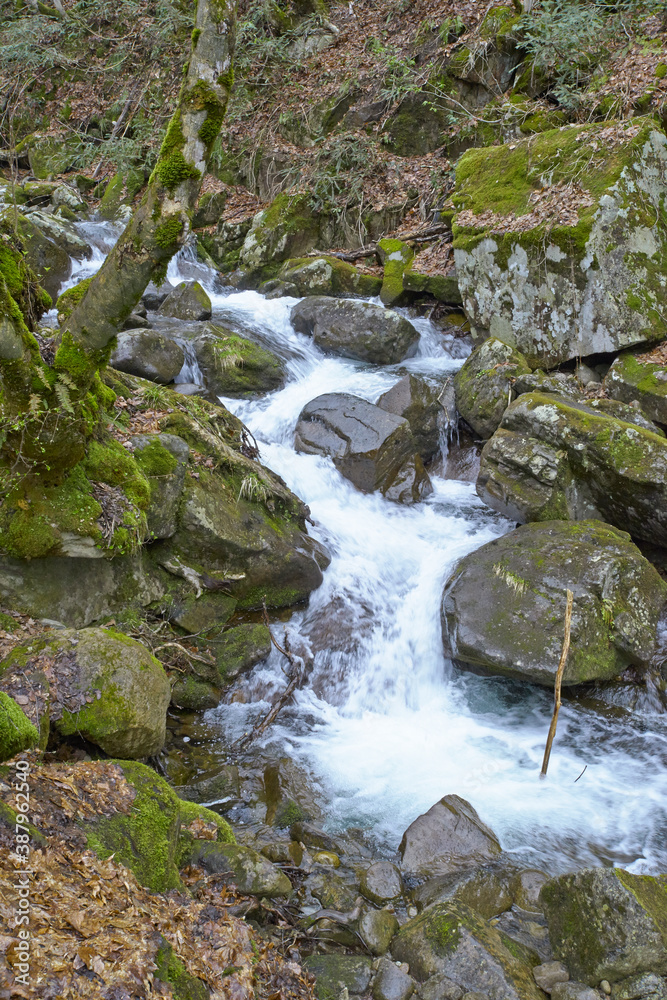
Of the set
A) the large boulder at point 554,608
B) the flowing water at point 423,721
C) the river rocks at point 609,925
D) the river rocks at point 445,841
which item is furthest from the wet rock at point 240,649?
the river rocks at point 609,925

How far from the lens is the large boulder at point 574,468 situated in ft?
23.2

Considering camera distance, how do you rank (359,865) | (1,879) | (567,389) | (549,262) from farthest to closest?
(549,262), (567,389), (359,865), (1,879)

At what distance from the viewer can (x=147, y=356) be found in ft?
28.8

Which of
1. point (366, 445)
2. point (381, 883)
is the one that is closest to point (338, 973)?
point (381, 883)

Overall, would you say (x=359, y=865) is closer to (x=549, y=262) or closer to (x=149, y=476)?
(x=149, y=476)

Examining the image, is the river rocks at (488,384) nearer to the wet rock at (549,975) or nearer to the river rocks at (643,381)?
the river rocks at (643,381)

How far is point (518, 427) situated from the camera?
802 centimetres

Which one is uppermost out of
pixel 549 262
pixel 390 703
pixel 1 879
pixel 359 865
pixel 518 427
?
pixel 549 262

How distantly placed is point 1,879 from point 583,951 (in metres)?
3.14

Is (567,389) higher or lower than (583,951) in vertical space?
higher

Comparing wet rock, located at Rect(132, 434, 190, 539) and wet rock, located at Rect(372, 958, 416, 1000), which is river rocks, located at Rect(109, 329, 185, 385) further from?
wet rock, located at Rect(372, 958, 416, 1000)

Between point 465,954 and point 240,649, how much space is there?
3.48 metres

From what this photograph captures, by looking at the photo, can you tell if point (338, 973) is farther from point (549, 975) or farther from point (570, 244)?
point (570, 244)

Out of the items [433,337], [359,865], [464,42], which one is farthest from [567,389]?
[464,42]
